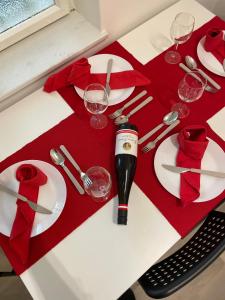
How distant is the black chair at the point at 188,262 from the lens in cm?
79

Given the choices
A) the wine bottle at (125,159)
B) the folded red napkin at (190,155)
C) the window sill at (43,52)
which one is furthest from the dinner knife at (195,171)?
the window sill at (43,52)

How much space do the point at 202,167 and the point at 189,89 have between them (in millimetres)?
283

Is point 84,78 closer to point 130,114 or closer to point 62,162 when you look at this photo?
point 130,114

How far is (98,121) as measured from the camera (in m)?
1.01

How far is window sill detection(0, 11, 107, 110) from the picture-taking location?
3.47 feet

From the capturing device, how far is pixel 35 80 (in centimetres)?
108

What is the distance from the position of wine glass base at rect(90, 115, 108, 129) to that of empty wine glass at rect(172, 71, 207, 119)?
235 millimetres

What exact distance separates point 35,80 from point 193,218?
0.70 m

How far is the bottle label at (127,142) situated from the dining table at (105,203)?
0.06m

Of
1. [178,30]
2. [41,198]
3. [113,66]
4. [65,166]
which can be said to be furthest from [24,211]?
[178,30]

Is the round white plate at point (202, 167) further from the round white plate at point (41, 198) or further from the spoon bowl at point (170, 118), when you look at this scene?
the round white plate at point (41, 198)

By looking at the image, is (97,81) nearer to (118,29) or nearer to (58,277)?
(118,29)

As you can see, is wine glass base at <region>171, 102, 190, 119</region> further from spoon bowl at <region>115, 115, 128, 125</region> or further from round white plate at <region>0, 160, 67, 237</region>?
round white plate at <region>0, 160, 67, 237</region>

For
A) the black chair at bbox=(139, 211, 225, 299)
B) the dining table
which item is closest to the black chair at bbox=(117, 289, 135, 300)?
the black chair at bbox=(139, 211, 225, 299)
